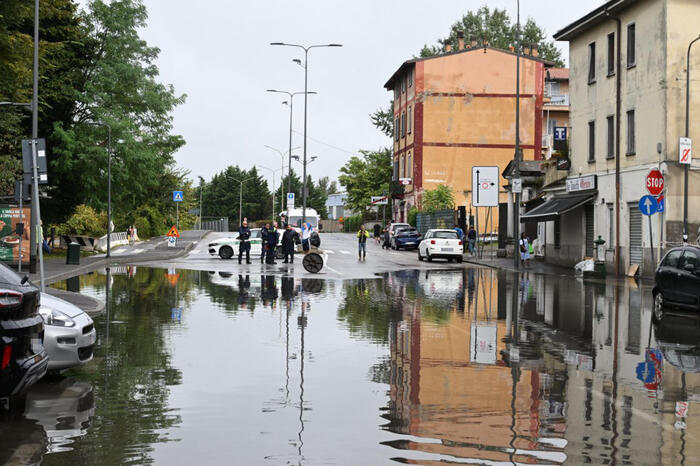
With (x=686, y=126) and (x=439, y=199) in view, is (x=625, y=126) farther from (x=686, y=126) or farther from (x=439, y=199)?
(x=439, y=199)

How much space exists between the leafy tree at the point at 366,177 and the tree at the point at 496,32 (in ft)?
54.4

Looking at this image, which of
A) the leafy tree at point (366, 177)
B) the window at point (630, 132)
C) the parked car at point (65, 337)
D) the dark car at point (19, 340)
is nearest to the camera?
the dark car at point (19, 340)

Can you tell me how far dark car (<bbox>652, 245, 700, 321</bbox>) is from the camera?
58.7 ft

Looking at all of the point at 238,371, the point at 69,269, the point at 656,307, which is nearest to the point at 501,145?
the point at 69,269

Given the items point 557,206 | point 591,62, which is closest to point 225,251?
point 557,206

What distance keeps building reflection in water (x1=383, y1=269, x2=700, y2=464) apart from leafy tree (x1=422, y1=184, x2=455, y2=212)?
151 feet

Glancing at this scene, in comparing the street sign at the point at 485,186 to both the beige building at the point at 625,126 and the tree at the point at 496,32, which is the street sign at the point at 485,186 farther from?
the tree at the point at 496,32

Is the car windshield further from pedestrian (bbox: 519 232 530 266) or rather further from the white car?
pedestrian (bbox: 519 232 530 266)

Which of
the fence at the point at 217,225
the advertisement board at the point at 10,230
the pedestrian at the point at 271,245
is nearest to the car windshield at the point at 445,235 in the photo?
the pedestrian at the point at 271,245

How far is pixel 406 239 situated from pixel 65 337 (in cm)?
4919

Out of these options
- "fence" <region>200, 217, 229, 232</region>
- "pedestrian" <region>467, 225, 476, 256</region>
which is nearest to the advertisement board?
"pedestrian" <region>467, 225, 476, 256</region>

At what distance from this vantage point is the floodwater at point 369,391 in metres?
6.56

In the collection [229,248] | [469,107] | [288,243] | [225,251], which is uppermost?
[469,107]

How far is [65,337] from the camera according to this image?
31.8 ft
